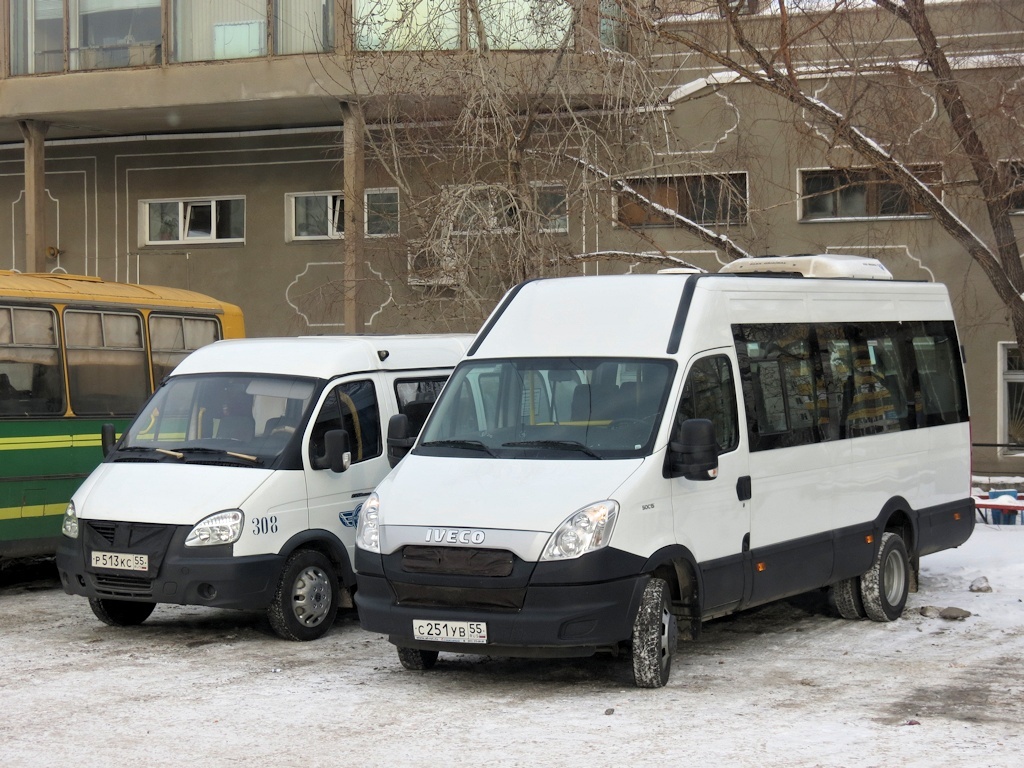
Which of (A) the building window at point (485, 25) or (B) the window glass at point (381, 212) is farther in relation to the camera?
(B) the window glass at point (381, 212)

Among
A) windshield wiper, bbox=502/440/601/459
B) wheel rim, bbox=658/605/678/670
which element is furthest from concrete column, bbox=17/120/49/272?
wheel rim, bbox=658/605/678/670

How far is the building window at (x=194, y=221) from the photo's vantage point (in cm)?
2488

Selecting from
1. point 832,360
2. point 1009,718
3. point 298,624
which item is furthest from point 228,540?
point 1009,718

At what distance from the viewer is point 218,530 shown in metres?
9.59

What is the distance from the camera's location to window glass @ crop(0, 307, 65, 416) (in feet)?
39.5

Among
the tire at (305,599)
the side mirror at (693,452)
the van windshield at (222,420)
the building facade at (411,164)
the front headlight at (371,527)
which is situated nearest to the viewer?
the side mirror at (693,452)

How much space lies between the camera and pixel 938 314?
11.8 meters

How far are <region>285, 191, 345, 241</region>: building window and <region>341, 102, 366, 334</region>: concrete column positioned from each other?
2754mm

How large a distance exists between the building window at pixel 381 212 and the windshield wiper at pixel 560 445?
8727 millimetres

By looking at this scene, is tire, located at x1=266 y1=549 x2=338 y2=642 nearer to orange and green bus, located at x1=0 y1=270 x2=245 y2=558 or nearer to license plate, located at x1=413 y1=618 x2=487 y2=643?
license plate, located at x1=413 y1=618 x2=487 y2=643

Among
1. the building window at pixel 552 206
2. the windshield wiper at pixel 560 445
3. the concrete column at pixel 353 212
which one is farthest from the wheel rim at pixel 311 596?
the concrete column at pixel 353 212

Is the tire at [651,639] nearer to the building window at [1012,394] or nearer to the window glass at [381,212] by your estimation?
the window glass at [381,212]

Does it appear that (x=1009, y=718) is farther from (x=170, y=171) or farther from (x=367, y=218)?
(x=170, y=171)

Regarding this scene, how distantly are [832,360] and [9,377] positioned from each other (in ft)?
21.8
